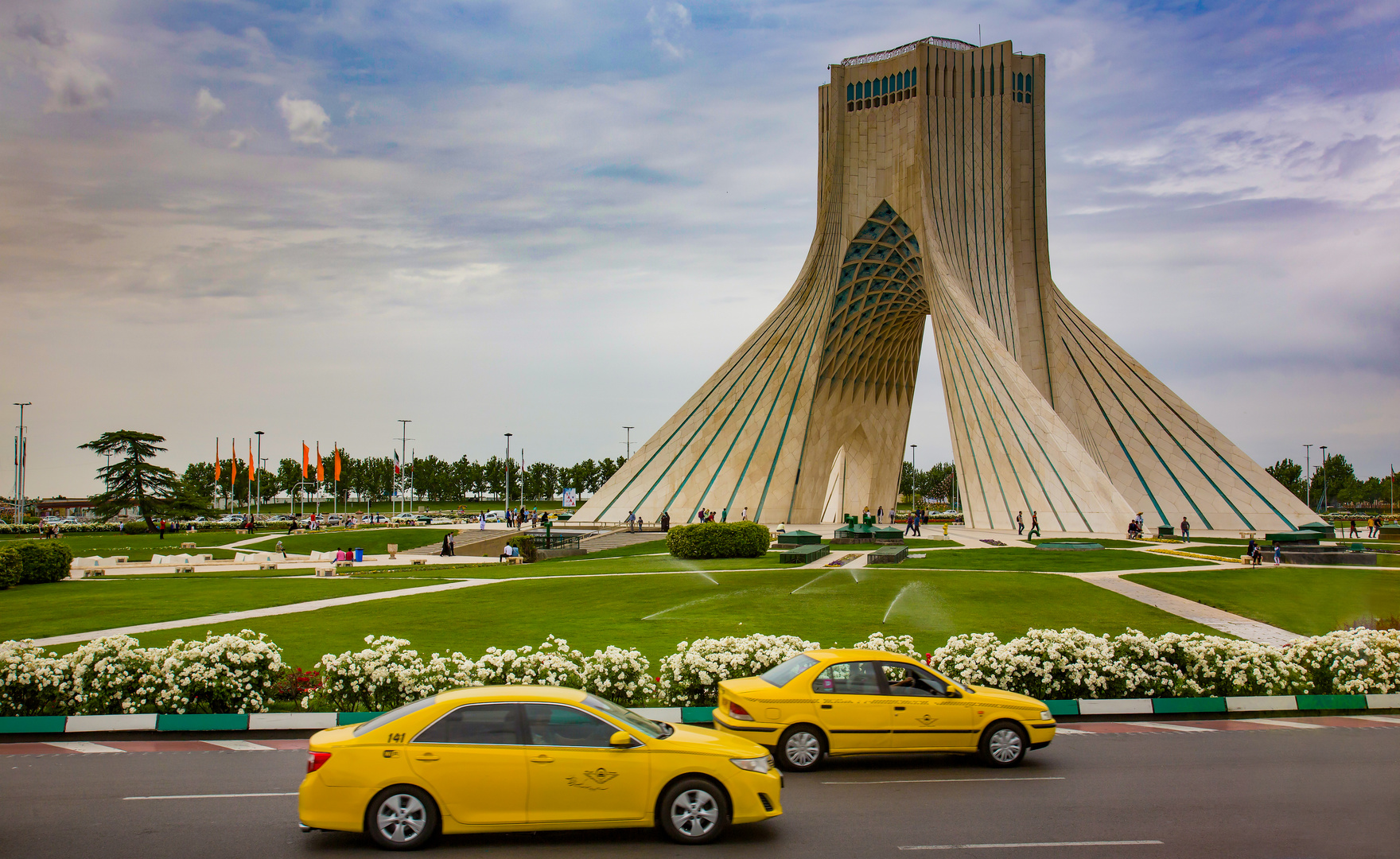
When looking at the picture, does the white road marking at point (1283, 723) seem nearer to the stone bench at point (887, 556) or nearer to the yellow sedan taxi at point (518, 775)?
the yellow sedan taxi at point (518, 775)

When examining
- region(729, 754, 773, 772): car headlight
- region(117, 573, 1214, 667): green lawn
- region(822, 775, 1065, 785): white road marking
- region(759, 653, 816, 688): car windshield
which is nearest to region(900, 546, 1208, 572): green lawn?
region(117, 573, 1214, 667): green lawn

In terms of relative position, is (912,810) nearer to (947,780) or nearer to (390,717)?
(947,780)

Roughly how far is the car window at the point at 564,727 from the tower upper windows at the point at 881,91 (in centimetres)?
4872

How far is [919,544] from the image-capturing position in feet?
113

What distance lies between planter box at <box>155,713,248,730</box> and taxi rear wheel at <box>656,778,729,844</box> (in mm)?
6240

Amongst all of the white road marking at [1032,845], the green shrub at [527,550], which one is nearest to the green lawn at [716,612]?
the white road marking at [1032,845]

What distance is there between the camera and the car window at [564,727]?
6855 millimetres

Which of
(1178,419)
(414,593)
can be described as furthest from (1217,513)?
(414,593)

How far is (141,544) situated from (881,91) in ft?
142

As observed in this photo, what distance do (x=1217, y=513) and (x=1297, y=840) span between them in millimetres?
36365

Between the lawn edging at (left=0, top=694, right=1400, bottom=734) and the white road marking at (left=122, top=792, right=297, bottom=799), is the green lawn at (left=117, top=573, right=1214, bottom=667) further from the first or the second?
the white road marking at (left=122, top=792, right=297, bottom=799)

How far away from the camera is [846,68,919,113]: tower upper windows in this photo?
50969mm

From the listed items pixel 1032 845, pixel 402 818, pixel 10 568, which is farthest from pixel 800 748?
pixel 10 568

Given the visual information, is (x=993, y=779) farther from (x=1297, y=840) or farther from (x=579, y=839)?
(x=579, y=839)
